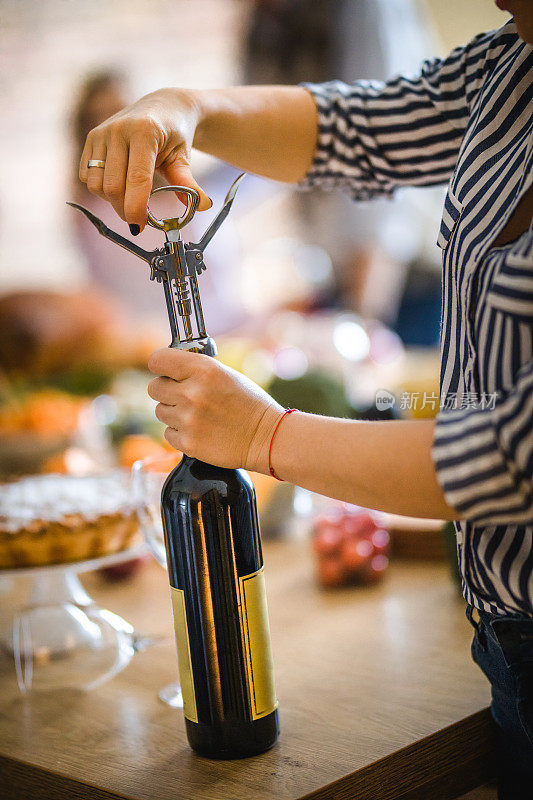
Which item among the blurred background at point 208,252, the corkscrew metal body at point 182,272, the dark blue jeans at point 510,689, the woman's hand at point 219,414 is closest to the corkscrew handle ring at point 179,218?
the corkscrew metal body at point 182,272

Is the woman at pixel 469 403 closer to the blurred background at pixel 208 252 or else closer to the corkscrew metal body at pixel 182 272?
the corkscrew metal body at pixel 182 272

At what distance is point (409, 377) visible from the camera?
5.83 feet

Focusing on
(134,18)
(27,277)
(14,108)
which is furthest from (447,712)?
(134,18)

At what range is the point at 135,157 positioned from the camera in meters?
0.65

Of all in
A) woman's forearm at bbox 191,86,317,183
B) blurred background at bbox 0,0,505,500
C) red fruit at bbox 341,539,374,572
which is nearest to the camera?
woman's forearm at bbox 191,86,317,183

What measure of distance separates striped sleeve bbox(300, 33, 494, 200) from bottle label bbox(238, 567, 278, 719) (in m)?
0.51

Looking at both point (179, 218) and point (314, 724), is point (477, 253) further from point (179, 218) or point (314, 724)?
point (314, 724)

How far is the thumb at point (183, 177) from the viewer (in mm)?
672

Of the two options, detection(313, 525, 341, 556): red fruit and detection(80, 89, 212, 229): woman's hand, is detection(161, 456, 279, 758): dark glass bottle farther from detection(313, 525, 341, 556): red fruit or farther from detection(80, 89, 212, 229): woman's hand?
detection(313, 525, 341, 556): red fruit

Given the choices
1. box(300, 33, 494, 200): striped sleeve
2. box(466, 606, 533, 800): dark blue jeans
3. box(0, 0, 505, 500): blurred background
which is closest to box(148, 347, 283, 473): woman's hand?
box(466, 606, 533, 800): dark blue jeans

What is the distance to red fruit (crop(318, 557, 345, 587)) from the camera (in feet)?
3.66

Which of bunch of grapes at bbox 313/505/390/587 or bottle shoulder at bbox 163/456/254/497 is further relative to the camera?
bunch of grapes at bbox 313/505/390/587

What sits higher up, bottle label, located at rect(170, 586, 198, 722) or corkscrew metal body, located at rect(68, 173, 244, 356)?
corkscrew metal body, located at rect(68, 173, 244, 356)

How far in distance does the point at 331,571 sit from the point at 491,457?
67 centimetres
